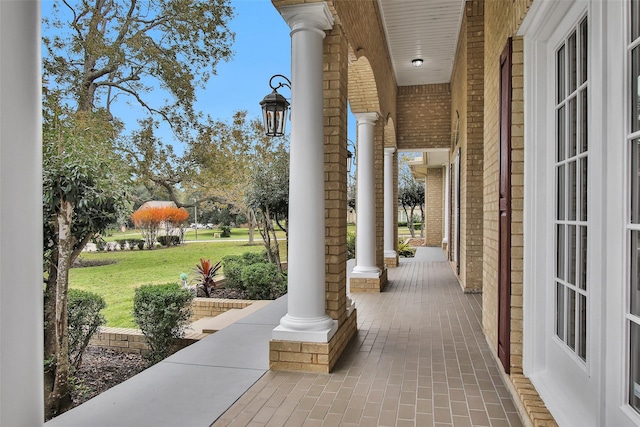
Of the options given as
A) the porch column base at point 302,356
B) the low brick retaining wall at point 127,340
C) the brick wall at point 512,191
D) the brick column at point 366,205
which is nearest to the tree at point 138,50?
the low brick retaining wall at point 127,340

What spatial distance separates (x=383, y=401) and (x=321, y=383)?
495mm

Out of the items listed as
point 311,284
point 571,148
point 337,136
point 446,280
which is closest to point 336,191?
point 337,136

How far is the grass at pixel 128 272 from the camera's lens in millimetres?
13234

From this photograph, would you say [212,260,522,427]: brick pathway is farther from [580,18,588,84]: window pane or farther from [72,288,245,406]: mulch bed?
[72,288,245,406]: mulch bed

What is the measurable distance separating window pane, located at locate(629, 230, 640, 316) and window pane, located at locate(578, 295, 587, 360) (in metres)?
0.54

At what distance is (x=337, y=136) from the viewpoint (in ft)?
11.7

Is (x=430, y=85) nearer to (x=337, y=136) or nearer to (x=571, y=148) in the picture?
(x=337, y=136)

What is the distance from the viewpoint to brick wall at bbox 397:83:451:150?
35.2 feet

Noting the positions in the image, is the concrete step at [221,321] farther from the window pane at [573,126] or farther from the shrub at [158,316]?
the window pane at [573,126]

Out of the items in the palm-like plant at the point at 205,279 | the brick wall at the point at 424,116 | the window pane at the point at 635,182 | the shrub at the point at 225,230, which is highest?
the brick wall at the point at 424,116

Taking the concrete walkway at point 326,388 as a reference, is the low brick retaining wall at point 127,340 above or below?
below

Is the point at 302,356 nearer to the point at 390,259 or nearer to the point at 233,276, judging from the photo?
the point at 233,276

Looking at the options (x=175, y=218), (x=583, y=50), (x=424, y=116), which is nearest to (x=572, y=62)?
(x=583, y=50)

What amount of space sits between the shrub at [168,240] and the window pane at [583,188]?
58.3 ft
